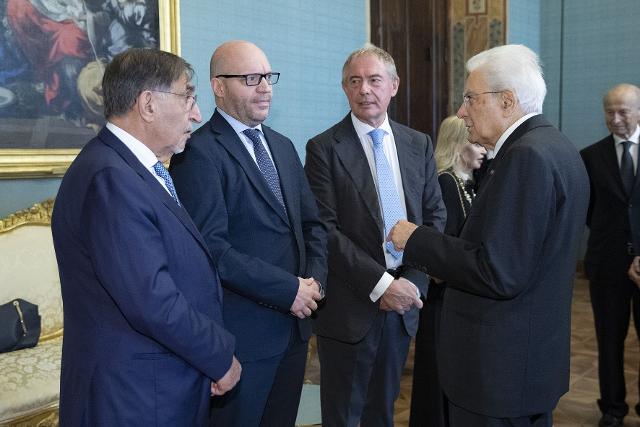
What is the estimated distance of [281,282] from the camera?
2102mm

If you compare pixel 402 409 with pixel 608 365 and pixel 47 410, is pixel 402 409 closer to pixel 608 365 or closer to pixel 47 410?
pixel 608 365

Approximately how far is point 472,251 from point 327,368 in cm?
115

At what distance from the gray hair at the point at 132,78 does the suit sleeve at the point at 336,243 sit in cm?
113

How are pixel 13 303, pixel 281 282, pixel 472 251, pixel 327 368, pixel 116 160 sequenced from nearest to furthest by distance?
pixel 116 160 < pixel 472 251 < pixel 281 282 < pixel 327 368 < pixel 13 303

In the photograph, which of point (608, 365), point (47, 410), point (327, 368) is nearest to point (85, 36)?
point (47, 410)

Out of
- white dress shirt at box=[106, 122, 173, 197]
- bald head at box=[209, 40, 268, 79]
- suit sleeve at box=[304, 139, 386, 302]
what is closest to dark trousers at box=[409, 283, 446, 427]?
suit sleeve at box=[304, 139, 386, 302]

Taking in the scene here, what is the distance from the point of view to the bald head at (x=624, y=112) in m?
3.71

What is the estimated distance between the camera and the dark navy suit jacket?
5.05 ft

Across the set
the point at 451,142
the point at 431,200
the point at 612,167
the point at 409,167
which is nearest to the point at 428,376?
the point at 431,200

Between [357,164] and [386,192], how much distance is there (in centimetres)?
17

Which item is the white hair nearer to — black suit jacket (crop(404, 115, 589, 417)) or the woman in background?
black suit jacket (crop(404, 115, 589, 417))

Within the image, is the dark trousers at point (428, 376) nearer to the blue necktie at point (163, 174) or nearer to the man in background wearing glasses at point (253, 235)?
the man in background wearing glasses at point (253, 235)

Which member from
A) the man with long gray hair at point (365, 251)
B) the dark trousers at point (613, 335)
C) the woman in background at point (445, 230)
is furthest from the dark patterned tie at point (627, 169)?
the man with long gray hair at point (365, 251)

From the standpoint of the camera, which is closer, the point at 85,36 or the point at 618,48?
the point at 85,36
